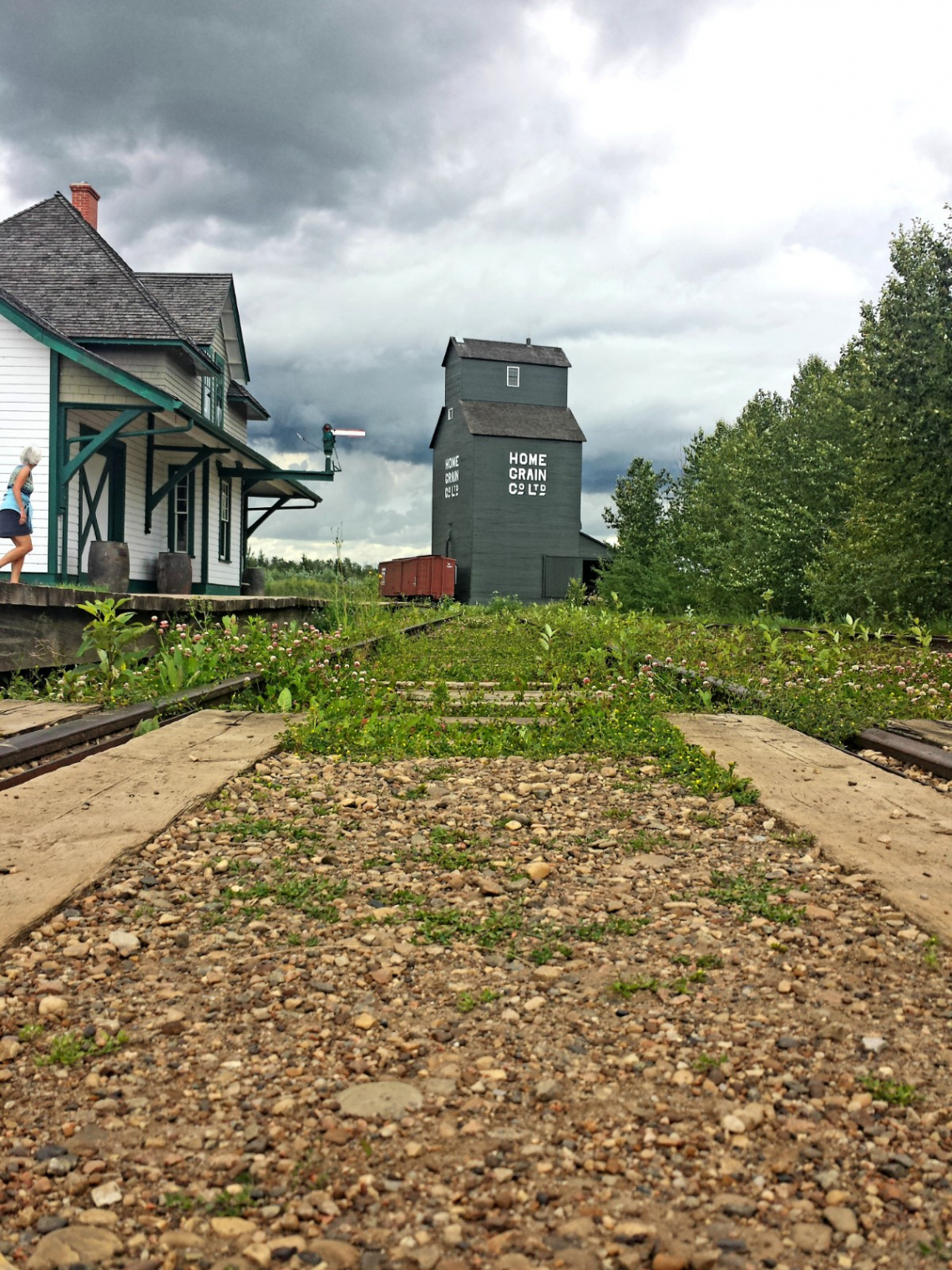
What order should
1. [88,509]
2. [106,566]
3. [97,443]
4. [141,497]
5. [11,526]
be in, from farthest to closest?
[141,497] < [88,509] < [106,566] < [97,443] < [11,526]

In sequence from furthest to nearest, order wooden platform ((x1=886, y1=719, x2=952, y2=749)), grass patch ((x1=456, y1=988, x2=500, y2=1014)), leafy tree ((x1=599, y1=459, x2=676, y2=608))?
1. leafy tree ((x1=599, y1=459, x2=676, y2=608))
2. wooden platform ((x1=886, y1=719, x2=952, y2=749))
3. grass patch ((x1=456, y1=988, x2=500, y2=1014))

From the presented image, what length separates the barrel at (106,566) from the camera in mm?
15180

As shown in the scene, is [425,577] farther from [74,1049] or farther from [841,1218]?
[841,1218]

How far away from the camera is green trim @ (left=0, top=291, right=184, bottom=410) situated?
575 inches

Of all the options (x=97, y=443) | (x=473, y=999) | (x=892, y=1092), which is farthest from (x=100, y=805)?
(x=97, y=443)

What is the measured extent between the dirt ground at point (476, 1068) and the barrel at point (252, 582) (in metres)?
23.6

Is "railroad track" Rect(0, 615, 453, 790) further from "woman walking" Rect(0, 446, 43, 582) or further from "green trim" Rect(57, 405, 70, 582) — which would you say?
"green trim" Rect(57, 405, 70, 582)

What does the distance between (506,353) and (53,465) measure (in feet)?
103

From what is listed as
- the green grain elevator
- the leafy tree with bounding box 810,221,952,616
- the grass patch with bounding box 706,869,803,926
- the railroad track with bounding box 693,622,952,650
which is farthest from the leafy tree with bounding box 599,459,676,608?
the grass patch with bounding box 706,869,803,926

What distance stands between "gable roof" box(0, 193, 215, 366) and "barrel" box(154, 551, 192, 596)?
4095 millimetres

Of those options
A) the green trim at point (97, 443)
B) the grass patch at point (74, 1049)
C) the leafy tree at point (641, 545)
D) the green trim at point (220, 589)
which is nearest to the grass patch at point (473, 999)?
the grass patch at point (74, 1049)

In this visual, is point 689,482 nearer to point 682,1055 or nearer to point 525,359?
point 525,359

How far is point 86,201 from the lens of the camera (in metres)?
21.4

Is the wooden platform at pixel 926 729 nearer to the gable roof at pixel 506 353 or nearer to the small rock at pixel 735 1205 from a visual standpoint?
the small rock at pixel 735 1205
